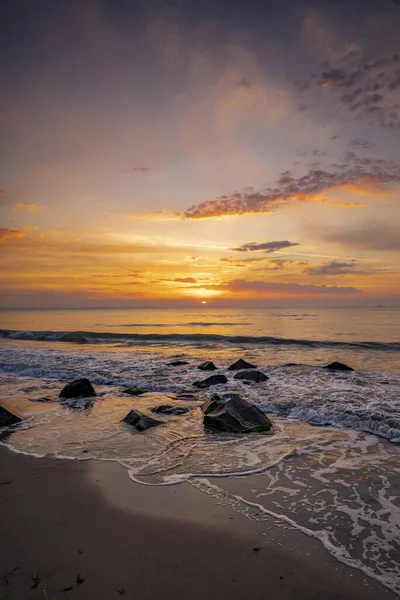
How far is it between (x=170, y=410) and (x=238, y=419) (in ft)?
8.10

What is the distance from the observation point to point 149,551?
3.99 metres

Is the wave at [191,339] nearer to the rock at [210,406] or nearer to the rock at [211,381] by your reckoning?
the rock at [211,381]

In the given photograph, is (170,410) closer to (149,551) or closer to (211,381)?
(211,381)

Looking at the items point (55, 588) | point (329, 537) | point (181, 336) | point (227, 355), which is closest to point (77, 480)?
point (55, 588)

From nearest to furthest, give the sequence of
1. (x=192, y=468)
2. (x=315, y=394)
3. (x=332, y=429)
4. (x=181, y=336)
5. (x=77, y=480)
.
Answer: (x=77, y=480) → (x=192, y=468) → (x=332, y=429) → (x=315, y=394) → (x=181, y=336)

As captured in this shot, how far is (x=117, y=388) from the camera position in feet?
44.8

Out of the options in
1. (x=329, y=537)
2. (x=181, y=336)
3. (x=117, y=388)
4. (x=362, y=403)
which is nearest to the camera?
(x=329, y=537)

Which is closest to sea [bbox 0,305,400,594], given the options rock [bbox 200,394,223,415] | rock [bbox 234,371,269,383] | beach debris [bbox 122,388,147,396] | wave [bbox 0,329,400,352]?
beach debris [bbox 122,388,147,396]

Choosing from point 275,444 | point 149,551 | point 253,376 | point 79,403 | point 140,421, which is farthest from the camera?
point 253,376

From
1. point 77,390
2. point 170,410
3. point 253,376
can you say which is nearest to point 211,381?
point 253,376

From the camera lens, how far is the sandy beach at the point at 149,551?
11.1 feet

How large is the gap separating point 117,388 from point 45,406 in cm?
331

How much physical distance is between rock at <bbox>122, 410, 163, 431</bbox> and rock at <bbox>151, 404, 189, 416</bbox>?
42.1 inches

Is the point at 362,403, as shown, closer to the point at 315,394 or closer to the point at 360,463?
the point at 315,394
